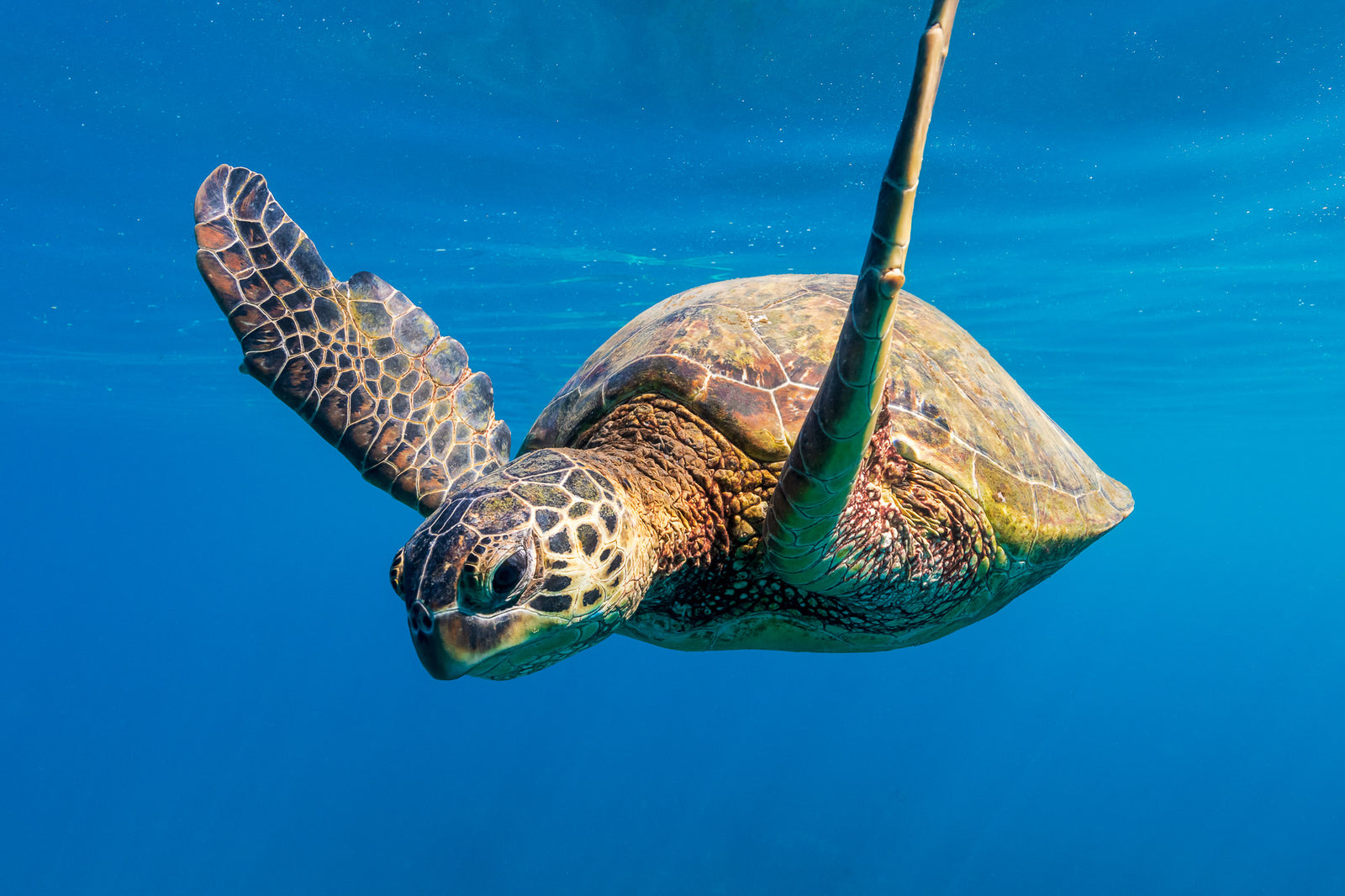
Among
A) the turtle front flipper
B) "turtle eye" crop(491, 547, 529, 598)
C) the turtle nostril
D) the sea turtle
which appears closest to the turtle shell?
the sea turtle

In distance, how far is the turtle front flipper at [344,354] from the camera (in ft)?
11.8

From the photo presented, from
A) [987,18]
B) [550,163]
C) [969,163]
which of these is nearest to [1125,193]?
[969,163]

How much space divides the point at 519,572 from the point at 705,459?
1.09 metres

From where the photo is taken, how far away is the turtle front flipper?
11.8 feet

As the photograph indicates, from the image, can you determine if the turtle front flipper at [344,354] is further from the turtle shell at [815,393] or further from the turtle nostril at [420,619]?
the turtle nostril at [420,619]

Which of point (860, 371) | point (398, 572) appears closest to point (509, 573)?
point (398, 572)

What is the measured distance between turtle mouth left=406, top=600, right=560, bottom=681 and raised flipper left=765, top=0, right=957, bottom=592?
772 mm

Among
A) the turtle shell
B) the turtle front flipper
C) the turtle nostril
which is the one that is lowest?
the turtle nostril

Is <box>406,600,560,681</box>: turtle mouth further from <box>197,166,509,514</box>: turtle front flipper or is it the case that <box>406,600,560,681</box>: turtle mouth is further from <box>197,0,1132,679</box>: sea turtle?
<box>197,166,509,514</box>: turtle front flipper

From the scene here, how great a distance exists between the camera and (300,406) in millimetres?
3621

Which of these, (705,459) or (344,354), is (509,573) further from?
(344,354)

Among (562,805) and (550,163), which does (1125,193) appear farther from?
(562,805)

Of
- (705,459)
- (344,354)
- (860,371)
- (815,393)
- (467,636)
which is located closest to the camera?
(860,371)

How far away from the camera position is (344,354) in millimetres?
3695
